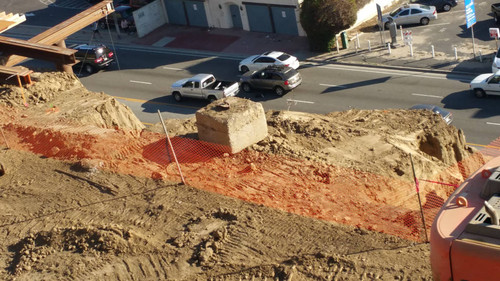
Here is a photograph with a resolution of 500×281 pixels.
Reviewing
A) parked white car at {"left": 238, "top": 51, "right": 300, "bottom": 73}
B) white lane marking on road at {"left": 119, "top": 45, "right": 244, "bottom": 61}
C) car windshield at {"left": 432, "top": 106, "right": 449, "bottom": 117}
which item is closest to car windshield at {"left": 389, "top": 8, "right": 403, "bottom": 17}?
parked white car at {"left": 238, "top": 51, "right": 300, "bottom": 73}

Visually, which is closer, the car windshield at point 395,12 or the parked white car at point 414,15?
the parked white car at point 414,15

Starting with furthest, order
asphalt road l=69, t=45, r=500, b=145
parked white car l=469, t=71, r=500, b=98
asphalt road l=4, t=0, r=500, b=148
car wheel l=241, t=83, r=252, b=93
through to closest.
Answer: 1. car wheel l=241, t=83, r=252, b=93
2. asphalt road l=4, t=0, r=500, b=148
3. asphalt road l=69, t=45, r=500, b=145
4. parked white car l=469, t=71, r=500, b=98

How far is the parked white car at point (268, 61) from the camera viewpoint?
40.0 metres

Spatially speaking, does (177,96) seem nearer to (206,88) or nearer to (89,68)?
(206,88)

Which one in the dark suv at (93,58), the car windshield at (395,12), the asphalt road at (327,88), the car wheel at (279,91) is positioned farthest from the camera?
the car windshield at (395,12)

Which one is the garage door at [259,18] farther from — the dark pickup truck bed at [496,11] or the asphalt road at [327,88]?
the dark pickup truck bed at [496,11]

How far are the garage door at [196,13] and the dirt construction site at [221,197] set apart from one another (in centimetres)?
2352

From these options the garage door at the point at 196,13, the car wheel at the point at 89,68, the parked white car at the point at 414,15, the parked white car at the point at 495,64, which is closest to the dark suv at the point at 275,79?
the parked white car at the point at 414,15

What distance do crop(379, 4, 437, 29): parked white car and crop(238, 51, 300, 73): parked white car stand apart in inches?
298

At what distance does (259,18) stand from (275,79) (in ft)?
34.2

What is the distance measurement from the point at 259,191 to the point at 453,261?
7583 millimetres

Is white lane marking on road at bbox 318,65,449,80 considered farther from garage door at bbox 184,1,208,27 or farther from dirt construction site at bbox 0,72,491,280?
garage door at bbox 184,1,208,27

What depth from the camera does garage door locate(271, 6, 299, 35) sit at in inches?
1770

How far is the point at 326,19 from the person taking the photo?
41531mm
